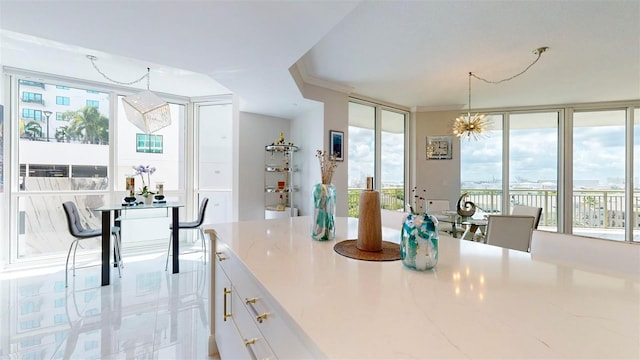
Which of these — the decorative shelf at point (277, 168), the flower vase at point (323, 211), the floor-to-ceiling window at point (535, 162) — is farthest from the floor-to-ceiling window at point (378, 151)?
the flower vase at point (323, 211)

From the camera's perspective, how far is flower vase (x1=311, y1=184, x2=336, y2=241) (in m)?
1.43

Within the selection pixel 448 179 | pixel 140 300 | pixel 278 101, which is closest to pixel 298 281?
pixel 140 300

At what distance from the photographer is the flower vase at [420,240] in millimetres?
964

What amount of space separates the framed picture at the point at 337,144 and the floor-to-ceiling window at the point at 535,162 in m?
3.64

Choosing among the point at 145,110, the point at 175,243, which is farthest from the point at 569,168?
the point at 145,110

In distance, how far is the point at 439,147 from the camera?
18.4 feet

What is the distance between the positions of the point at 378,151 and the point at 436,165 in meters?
1.38

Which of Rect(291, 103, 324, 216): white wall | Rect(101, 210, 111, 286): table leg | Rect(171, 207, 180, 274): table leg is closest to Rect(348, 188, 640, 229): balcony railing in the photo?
Rect(291, 103, 324, 216): white wall

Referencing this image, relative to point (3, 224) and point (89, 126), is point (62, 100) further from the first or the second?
point (3, 224)

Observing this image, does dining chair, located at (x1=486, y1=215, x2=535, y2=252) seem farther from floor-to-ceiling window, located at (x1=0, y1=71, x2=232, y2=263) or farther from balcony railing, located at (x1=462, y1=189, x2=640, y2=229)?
floor-to-ceiling window, located at (x1=0, y1=71, x2=232, y2=263)

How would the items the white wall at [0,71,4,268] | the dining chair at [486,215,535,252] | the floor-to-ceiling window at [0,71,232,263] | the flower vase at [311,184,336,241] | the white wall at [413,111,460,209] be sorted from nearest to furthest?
the flower vase at [311,184,336,241], the dining chair at [486,215,535,252], the white wall at [0,71,4,268], the floor-to-ceiling window at [0,71,232,263], the white wall at [413,111,460,209]

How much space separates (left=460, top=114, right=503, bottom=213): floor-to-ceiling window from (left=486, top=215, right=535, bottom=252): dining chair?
324 cm

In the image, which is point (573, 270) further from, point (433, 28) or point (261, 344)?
point (433, 28)

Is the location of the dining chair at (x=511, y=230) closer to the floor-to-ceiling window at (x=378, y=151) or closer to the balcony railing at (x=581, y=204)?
the floor-to-ceiling window at (x=378, y=151)
